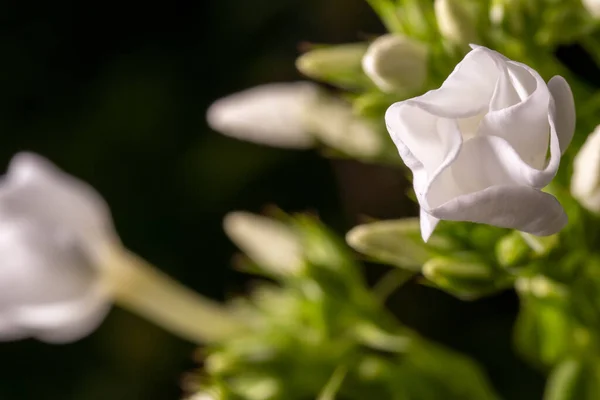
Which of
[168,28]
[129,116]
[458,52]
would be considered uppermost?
[458,52]

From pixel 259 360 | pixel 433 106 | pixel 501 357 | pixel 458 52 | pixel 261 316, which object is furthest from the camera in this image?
pixel 501 357

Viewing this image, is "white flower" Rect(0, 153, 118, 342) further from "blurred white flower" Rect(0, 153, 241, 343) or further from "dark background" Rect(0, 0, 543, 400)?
"dark background" Rect(0, 0, 543, 400)

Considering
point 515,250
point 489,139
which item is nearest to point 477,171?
point 489,139

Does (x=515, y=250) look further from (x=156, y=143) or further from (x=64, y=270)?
(x=156, y=143)

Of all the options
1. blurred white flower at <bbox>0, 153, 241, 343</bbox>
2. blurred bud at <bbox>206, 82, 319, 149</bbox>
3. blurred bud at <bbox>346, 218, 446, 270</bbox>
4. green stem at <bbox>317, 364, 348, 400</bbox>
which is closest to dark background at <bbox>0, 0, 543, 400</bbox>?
blurred white flower at <bbox>0, 153, 241, 343</bbox>

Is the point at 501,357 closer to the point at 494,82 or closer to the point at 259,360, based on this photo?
the point at 259,360

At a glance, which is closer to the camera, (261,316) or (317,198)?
(261,316)

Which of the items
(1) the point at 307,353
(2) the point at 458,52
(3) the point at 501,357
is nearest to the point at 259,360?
(1) the point at 307,353
